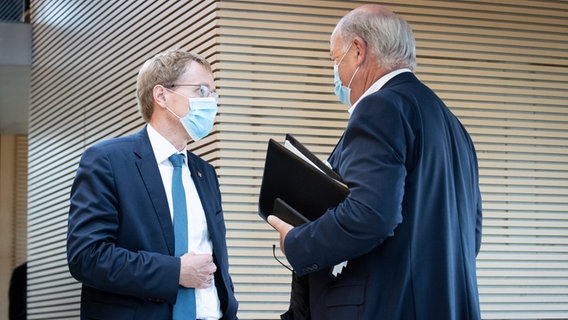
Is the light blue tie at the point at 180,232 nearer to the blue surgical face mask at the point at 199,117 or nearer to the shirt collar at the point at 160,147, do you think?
the shirt collar at the point at 160,147

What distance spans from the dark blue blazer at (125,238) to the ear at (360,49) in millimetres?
792

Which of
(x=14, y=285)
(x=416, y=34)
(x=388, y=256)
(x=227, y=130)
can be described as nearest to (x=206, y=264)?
(x=388, y=256)

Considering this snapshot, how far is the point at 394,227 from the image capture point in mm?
2660

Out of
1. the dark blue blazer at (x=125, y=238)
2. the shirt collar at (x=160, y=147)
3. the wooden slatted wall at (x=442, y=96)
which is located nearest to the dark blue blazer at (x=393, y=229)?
the dark blue blazer at (x=125, y=238)

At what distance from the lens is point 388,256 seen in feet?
8.94

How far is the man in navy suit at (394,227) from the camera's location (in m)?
2.65

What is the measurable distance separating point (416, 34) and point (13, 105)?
27.4 ft

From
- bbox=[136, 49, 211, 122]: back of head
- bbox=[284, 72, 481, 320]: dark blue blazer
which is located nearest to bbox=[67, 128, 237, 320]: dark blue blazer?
bbox=[136, 49, 211, 122]: back of head

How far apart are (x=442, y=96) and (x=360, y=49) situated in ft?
11.6

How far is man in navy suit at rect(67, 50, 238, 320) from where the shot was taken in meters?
3.00

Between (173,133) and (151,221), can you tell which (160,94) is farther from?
(151,221)

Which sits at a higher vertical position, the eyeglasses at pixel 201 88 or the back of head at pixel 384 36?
the back of head at pixel 384 36

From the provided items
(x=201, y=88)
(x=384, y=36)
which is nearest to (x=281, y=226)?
(x=384, y=36)

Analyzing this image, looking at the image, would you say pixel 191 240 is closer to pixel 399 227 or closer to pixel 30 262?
pixel 399 227
